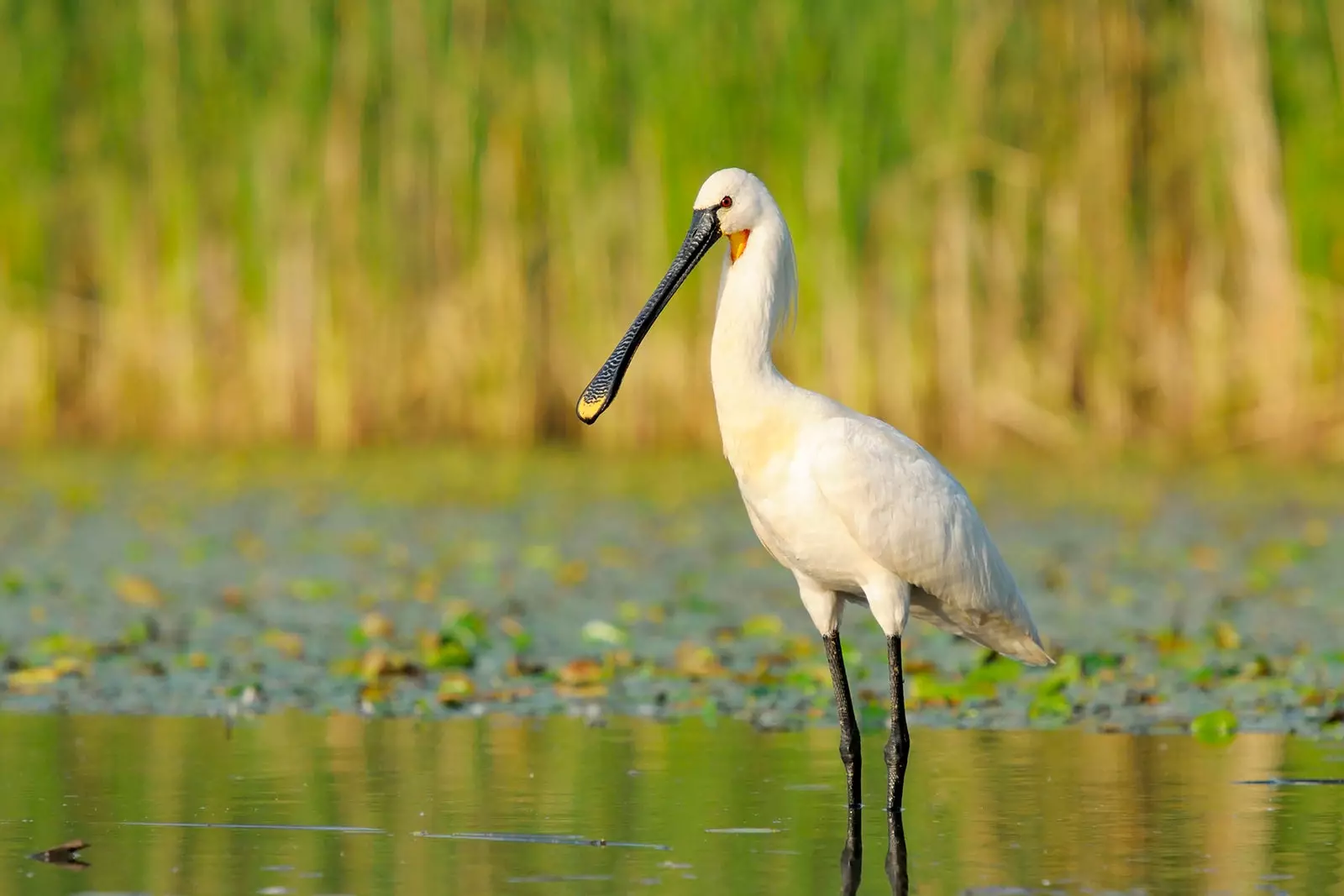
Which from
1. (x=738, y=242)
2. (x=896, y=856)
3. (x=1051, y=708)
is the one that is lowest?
(x=896, y=856)

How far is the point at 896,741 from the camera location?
6.12 m

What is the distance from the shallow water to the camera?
16.1ft

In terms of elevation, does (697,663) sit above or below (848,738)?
above

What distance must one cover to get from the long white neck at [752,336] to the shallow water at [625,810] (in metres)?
0.96

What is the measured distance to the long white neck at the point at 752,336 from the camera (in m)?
6.16

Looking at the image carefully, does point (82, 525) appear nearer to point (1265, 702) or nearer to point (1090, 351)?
point (1090, 351)

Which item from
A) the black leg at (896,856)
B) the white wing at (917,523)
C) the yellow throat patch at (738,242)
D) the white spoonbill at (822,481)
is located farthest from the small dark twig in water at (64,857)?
the yellow throat patch at (738,242)

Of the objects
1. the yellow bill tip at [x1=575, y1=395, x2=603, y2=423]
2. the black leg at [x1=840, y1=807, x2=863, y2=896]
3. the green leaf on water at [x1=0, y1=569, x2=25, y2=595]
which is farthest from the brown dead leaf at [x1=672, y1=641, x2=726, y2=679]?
the green leaf on water at [x1=0, y1=569, x2=25, y2=595]

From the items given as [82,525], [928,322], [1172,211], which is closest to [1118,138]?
[1172,211]

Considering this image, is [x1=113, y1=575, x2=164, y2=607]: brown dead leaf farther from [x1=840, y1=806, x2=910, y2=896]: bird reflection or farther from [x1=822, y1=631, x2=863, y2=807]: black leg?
[x1=840, y1=806, x2=910, y2=896]: bird reflection

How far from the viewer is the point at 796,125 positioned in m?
14.5

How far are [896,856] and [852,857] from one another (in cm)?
10

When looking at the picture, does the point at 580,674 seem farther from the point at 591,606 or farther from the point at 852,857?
the point at 852,857

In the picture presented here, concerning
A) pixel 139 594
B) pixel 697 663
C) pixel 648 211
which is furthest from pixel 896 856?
pixel 648 211
